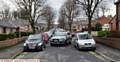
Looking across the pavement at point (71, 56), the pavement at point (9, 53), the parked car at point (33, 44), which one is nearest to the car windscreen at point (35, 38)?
the parked car at point (33, 44)

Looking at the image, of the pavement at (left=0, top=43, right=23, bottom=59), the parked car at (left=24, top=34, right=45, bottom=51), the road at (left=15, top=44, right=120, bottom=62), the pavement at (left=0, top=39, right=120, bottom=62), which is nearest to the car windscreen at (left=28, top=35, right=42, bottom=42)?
the parked car at (left=24, top=34, right=45, bottom=51)

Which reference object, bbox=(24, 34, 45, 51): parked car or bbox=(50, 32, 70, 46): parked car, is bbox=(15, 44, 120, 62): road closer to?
bbox=(24, 34, 45, 51): parked car

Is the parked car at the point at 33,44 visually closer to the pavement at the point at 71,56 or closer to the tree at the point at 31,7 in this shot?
the pavement at the point at 71,56

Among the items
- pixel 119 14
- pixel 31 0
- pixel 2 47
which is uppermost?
pixel 31 0

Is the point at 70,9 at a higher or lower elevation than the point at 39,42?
higher

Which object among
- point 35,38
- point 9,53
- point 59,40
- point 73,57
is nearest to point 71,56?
point 73,57

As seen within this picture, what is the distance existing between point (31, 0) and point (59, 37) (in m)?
32.8

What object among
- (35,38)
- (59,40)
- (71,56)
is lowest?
(71,56)

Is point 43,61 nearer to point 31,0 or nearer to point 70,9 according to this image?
point 31,0

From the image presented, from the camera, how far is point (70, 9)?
94500 millimetres

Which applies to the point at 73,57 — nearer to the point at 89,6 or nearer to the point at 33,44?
the point at 33,44

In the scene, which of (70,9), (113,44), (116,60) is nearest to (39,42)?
(113,44)

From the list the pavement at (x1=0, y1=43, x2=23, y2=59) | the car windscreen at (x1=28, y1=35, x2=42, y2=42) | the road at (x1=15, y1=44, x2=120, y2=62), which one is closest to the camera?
the road at (x1=15, y1=44, x2=120, y2=62)

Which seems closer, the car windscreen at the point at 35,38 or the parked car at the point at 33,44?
the parked car at the point at 33,44
